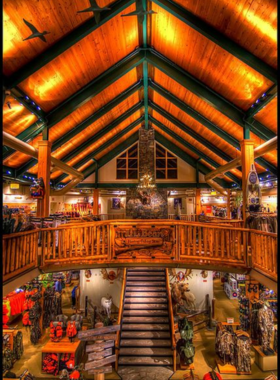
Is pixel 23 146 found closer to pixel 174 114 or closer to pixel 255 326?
pixel 174 114

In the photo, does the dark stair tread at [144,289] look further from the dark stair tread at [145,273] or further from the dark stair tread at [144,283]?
the dark stair tread at [145,273]

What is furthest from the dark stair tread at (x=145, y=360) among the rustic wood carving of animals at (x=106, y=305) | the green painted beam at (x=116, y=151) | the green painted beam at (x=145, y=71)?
the green painted beam at (x=116, y=151)

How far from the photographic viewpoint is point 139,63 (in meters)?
8.59

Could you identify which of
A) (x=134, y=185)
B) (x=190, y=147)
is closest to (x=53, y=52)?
(x=190, y=147)

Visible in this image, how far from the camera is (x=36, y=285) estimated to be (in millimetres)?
10086

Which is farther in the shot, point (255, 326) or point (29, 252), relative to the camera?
point (255, 326)

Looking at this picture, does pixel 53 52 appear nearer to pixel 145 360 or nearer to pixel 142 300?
pixel 142 300

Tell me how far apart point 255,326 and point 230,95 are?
798 centimetres

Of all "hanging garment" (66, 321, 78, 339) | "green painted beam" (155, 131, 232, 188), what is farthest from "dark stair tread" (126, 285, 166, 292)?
Result: "green painted beam" (155, 131, 232, 188)

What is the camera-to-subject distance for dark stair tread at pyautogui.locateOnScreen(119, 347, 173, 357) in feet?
28.0

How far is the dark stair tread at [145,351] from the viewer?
8520mm

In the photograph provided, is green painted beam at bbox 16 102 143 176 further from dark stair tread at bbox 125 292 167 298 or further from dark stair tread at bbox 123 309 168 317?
dark stair tread at bbox 123 309 168 317

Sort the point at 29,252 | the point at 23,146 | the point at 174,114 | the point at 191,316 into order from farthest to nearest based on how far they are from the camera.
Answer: the point at 174,114 < the point at 191,316 < the point at 23,146 < the point at 29,252

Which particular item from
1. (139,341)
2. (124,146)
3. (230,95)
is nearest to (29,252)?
(139,341)
